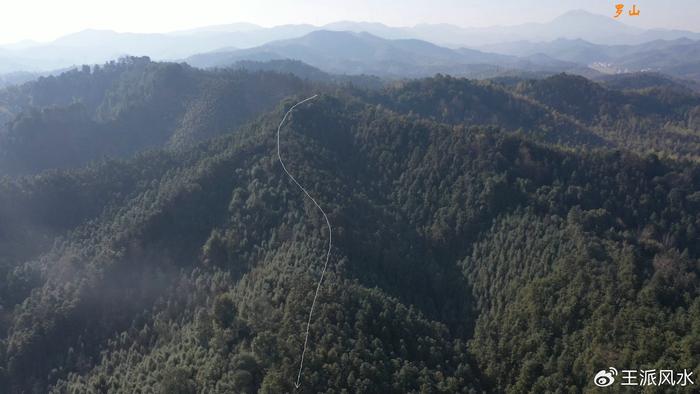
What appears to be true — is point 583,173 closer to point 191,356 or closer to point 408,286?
point 408,286

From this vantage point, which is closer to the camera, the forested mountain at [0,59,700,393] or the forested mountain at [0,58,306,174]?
the forested mountain at [0,59,700,393]

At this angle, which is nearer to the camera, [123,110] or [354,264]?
[354,264]

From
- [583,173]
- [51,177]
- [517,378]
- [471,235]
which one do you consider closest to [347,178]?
[471,235]

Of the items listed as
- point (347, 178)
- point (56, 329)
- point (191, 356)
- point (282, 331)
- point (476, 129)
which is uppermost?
point (476, 129)

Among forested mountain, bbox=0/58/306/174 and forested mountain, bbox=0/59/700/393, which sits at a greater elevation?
forested mountain, bbox=0/58/306/174

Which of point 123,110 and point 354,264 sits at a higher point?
point 123,110

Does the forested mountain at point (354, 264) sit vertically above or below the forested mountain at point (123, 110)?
below

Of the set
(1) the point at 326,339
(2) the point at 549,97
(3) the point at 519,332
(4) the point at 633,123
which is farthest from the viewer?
(2) the point at 549,97

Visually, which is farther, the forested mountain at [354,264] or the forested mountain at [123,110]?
the forested mountain at [123,110]
